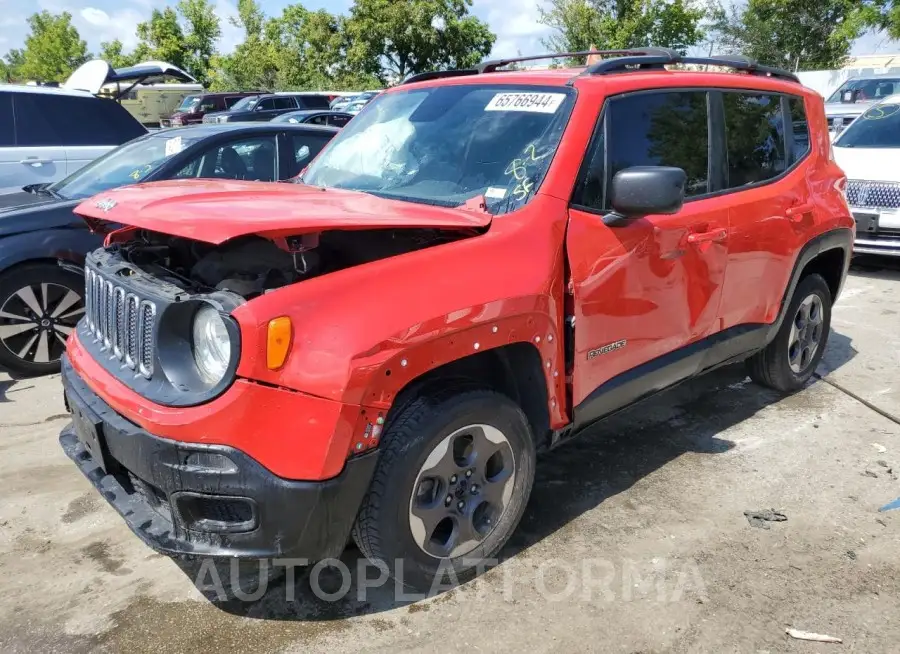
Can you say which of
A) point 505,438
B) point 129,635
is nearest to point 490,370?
point 505,438

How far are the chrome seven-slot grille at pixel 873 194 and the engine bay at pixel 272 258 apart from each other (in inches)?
262

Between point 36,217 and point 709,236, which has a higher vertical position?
point 36,217

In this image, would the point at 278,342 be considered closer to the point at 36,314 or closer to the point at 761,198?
the point at 761,198

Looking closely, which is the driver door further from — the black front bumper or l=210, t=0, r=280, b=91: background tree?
l=210, t=0, r=280, b=91: background tree

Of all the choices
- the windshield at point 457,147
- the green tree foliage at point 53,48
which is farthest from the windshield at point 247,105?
the green tree foliage at point 53,48

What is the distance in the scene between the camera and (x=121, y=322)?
8.72 feet

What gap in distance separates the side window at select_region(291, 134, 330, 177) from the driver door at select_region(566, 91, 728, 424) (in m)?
3.36

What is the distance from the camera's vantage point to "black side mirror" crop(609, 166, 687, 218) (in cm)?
280

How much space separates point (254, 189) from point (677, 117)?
192cm

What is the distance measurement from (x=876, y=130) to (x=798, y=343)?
5.47 metres

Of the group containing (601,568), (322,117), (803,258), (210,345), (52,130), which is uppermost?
(322,117)

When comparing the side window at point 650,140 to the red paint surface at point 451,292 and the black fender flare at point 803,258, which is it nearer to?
the red paint surface at point 451,292

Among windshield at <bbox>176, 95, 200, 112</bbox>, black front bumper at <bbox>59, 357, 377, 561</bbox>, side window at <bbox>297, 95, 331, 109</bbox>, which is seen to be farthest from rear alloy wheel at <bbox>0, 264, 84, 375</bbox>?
windshield at <bbox>176, 95, 200, 112</bbox>

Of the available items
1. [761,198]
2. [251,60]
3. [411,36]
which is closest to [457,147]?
[761,198]
